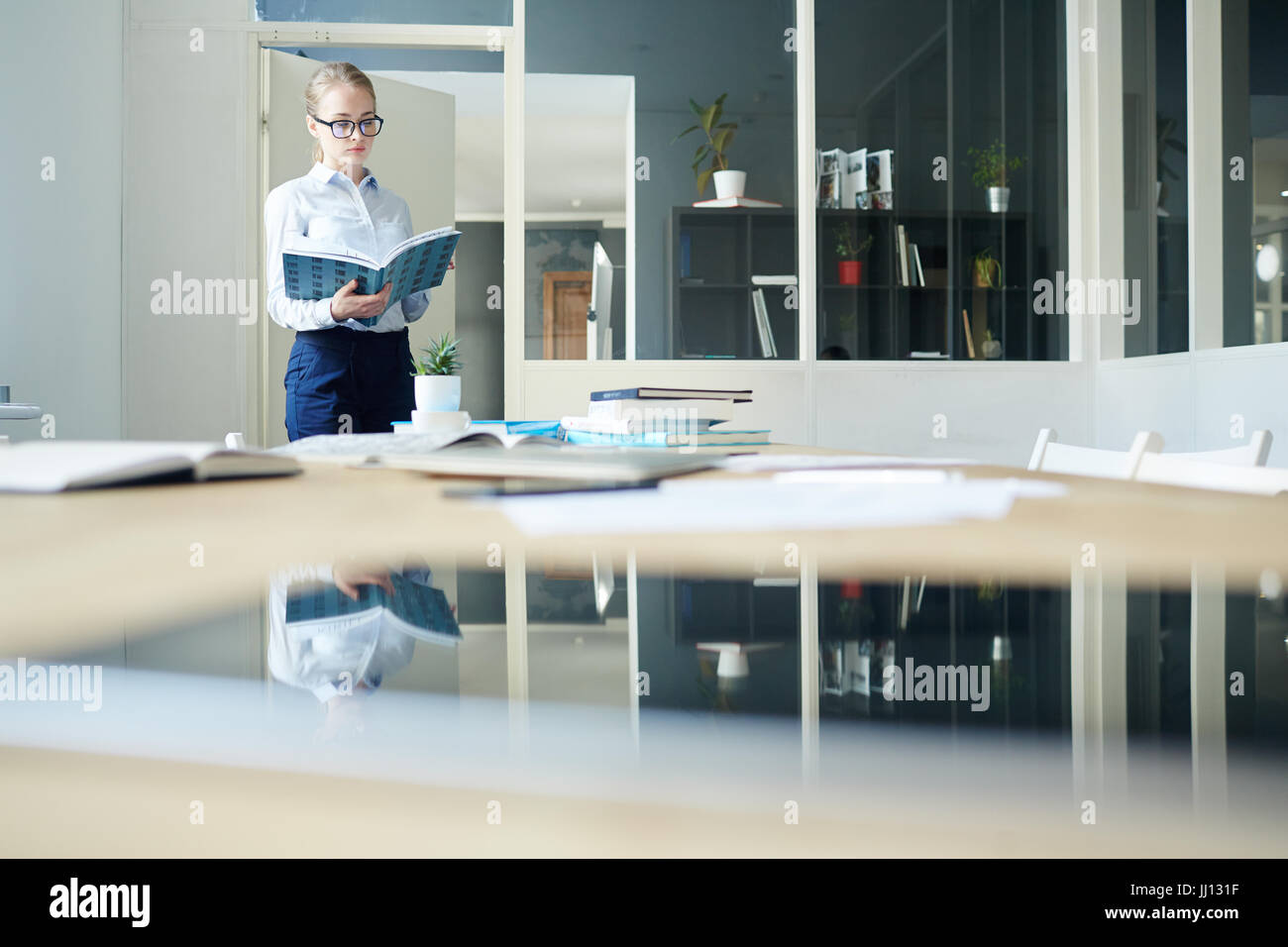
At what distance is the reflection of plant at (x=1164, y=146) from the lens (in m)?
3.45

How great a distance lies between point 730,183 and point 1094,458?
280 cm

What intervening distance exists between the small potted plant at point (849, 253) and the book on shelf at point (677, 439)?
2780 millimetres

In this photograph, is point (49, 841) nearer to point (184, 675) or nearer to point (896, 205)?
point (184, 675)

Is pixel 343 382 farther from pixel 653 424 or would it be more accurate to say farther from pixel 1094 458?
pixel 1094 458

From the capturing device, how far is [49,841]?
0.13m

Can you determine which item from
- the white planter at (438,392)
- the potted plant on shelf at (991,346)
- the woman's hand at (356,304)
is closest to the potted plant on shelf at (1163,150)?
the potted plant on shelf at (991,346)

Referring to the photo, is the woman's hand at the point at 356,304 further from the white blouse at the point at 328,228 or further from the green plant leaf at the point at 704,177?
the green plant leaf at the point at 704,177

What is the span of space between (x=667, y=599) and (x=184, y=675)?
133 millimetres

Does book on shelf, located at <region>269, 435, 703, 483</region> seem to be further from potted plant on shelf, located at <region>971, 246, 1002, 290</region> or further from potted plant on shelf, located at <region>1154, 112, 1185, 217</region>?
potted plant on shelf, located at <region>971, 246, 1002, 290</region>

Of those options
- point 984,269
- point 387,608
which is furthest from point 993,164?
point 387,608

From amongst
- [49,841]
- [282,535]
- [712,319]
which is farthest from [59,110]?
[49,841]

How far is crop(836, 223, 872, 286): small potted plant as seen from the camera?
4.00 m
